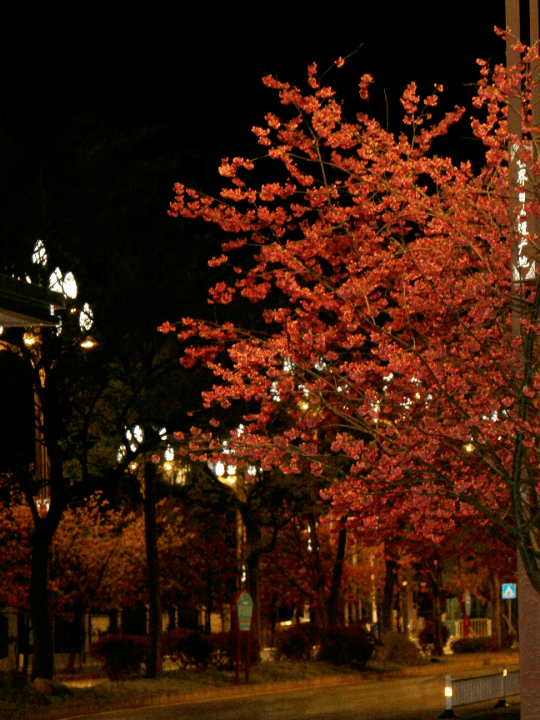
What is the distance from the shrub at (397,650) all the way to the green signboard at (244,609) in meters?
14.7

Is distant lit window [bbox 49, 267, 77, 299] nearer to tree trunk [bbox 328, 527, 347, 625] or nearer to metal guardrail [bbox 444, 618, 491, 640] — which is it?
tree trunk [bbox 328, 527, 347, 625]

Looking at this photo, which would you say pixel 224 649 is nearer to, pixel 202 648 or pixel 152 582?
pixel 202 648

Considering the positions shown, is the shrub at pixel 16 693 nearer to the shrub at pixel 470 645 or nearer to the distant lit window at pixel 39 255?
the distant lit window at pixel 39 255

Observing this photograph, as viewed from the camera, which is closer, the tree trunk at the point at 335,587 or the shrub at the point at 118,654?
the shrub at the point at 118,654

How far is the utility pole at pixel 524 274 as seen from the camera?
9.12 metres

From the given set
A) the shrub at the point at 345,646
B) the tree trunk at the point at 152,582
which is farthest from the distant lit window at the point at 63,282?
the shrub at the point at 345,646

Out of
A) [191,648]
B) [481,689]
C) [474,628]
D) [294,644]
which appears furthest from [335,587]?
[474,628]

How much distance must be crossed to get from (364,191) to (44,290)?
6.11 metres

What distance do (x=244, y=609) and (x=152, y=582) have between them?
3.21 metres

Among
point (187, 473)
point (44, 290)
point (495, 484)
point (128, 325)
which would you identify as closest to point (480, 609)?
point (187, 473)

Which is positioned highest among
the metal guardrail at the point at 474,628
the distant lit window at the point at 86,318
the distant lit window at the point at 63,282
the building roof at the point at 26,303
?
the distant lit window at the point at 63,282

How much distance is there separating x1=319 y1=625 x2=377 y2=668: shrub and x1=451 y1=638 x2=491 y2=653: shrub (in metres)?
20.3

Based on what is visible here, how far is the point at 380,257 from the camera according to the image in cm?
1138

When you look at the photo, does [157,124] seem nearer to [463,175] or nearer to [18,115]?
[18,115]
